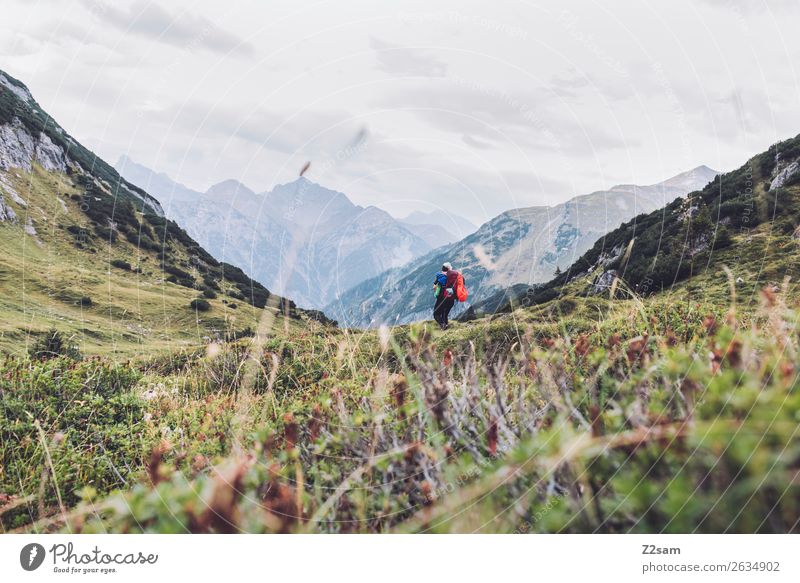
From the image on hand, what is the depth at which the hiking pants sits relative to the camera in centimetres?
1648

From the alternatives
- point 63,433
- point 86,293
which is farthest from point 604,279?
point 86,293

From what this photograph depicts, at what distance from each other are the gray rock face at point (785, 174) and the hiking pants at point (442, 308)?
19967 millimetres

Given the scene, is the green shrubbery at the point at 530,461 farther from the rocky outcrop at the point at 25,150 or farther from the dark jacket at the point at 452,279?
the rocky outcrop at the point at 25,150

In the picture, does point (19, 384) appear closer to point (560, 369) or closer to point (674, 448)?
point (560, 369)

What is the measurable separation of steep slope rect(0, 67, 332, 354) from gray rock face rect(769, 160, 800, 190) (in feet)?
103

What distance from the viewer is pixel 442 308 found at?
16.8m

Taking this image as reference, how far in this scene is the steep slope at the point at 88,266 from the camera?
3756 centimetres

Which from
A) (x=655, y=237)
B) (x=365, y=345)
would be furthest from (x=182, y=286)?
(x=365, y=345)

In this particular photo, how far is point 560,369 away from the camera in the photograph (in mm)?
3533

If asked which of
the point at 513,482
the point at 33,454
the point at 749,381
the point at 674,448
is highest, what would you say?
the point at 749,381

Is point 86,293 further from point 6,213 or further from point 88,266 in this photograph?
point 6,213

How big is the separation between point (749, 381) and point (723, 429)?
1.21ft
